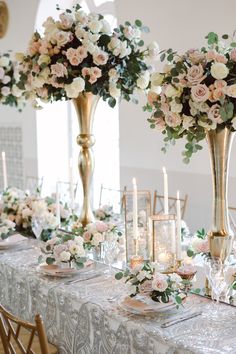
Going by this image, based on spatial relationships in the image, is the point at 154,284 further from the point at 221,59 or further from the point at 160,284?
the point at 221,59

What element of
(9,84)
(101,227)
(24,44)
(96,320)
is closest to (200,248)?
(96,320)

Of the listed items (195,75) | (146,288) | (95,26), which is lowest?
(146,288)

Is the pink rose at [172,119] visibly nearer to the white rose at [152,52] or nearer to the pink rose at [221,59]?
the pink rose at [221,59]

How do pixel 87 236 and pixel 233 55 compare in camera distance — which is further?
pixel 87 236

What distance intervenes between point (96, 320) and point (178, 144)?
3375 mm

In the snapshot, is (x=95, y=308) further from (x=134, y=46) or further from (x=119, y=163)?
(x=119, y=163)

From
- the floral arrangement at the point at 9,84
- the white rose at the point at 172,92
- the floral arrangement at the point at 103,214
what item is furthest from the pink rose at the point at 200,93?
the floral arrangement at the point at 9,84

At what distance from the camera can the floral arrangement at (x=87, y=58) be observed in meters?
3.18

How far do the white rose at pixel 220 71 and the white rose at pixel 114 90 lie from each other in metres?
1.05

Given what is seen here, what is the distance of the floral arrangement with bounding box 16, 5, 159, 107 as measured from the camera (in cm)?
318

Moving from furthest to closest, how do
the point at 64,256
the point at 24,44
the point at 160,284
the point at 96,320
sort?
the point at 24,44, the point at 64,256, the point at 96,320, the point at 160,284

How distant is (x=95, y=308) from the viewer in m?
2.44

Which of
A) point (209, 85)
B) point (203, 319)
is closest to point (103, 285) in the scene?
point (203, 319)

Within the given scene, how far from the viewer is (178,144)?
5574 millimetres
